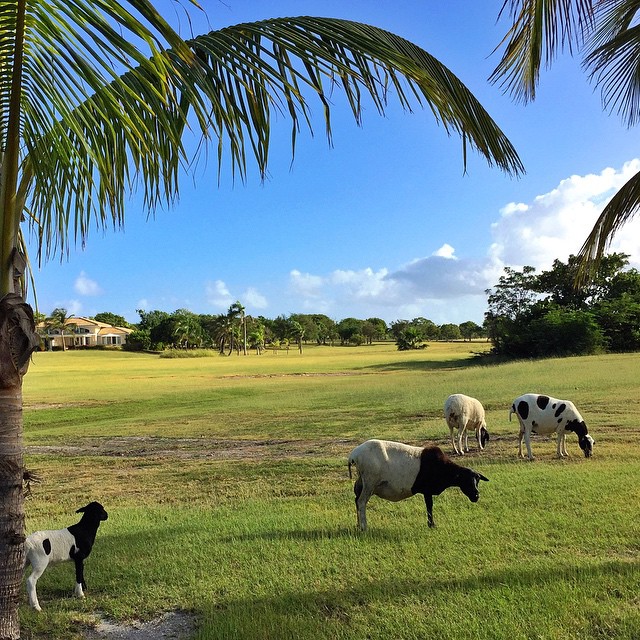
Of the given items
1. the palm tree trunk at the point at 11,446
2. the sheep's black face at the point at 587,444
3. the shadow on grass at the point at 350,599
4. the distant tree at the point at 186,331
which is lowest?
the shadow on grass at the point at 350,599

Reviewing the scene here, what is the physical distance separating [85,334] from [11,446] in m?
135

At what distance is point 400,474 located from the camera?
6656mm

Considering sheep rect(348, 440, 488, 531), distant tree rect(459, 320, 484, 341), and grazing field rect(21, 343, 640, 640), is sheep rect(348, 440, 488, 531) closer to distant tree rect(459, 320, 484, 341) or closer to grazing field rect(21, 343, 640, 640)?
grazing field rect(21, 343, 640, 640)

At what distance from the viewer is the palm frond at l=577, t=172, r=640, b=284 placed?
514cm

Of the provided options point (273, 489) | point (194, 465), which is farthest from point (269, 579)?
point (194, 465)

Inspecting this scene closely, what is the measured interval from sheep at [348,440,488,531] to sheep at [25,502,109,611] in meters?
2.95

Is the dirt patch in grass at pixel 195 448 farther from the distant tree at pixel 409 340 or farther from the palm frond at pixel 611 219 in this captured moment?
the distant tree at pixel 409 340

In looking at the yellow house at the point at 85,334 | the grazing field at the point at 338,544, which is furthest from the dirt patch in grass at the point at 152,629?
the yellow house at the point at 85,334

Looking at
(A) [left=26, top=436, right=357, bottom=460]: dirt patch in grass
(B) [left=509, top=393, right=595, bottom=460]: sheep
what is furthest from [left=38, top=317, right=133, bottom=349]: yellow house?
(B) [left=509, top=393, right=595, bottom=460]: sheep

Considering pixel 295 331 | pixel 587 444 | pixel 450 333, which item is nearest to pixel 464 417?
pixel 587 444

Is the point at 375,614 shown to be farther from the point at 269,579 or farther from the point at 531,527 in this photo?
the point at 531,527

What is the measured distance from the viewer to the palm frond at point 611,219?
5.14 m

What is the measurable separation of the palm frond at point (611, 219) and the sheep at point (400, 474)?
9.42ft

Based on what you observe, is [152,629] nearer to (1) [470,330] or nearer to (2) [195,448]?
(2) [195,448]
